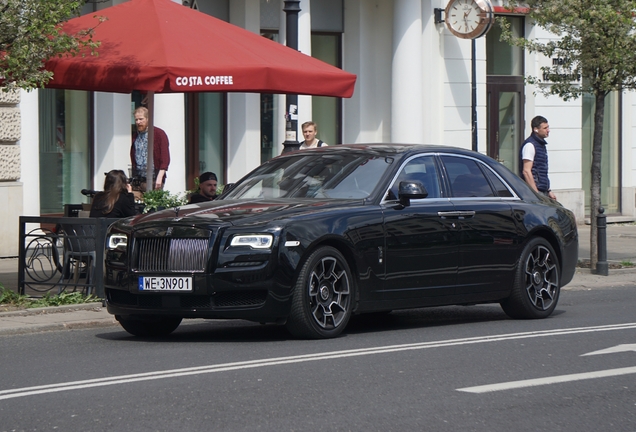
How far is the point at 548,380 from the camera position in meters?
7.38

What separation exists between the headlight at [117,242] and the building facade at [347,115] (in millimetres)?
7322

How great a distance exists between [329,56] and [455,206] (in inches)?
492

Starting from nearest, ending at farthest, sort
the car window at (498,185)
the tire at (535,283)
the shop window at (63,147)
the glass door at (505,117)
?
the tire at (535,283)
the car window at (498,185)
the shop window at (63,147)
the glass door at (505,117)

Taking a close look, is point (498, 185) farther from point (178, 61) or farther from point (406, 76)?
point (406, 76)

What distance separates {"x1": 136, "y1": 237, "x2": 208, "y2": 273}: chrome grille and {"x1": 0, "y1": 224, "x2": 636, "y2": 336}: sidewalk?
1.60 meters

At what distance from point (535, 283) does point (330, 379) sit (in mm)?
4050

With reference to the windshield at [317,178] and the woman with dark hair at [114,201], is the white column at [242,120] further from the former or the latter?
the windshield at [317,178]

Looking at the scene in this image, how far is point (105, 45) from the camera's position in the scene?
11797 millimetres

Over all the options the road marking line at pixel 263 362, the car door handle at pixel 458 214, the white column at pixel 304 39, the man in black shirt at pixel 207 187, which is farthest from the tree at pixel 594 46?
the road marking line at pixel 263 362

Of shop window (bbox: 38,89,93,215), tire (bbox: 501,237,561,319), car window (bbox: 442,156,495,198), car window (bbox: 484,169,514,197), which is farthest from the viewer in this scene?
shop window (bbox: 38,89,93,215)

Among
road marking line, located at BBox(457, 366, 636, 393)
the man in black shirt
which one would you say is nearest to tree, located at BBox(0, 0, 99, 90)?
the man in black shirt

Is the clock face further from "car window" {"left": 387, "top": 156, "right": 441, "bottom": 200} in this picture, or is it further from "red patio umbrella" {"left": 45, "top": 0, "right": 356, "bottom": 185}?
"car window" {"left": 387, "top": 156, "right": 441, "bottom": 200}

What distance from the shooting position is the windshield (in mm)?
9789

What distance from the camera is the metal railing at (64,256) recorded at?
1138cm
